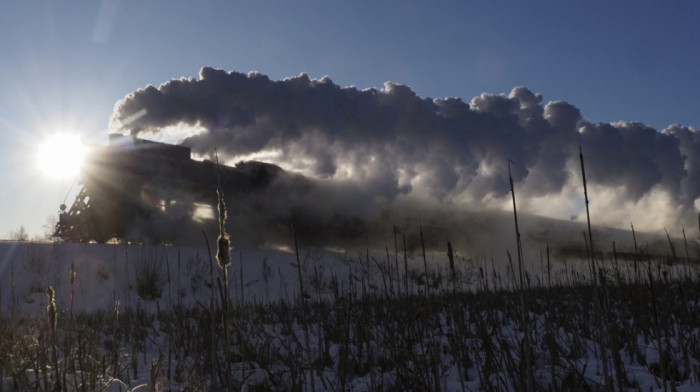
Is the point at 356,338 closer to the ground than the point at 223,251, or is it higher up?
closer to the ground

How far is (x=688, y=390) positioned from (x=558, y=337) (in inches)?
93.2

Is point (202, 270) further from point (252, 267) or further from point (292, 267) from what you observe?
point (292, 267)

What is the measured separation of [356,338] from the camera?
5297mm

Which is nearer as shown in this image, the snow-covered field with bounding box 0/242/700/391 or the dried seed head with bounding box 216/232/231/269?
the dried seed head with bounding box 216/232/231/269

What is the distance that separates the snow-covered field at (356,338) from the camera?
2713mm

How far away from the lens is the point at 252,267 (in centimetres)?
2381

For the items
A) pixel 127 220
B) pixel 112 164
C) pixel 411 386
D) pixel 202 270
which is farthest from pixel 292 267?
pixel 411 386

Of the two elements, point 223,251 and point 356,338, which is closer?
point 223,251

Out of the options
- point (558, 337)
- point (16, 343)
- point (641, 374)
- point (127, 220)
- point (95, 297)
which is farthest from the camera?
point (127, 220)

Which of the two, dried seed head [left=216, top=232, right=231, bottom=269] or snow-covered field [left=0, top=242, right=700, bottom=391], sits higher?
dried seed head [left=216, top=232, right=231, bottom=269]

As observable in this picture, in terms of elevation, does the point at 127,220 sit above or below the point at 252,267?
above

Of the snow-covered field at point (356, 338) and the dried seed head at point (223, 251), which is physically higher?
the dried seed head at point (223, 251)

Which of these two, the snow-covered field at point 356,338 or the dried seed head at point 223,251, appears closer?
the dried seed head at point 223,251

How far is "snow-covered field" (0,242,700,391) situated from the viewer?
2.71 metres
